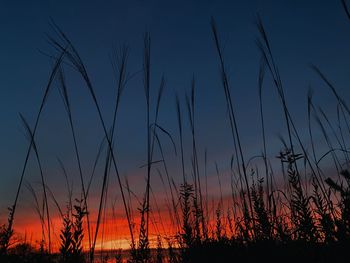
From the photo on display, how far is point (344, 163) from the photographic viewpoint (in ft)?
11.5

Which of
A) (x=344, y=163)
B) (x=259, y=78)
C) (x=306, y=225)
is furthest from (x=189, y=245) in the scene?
(x=344, y=163)

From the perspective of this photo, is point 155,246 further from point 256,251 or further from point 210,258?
point 256,251

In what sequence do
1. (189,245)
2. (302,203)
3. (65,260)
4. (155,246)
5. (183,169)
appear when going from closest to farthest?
1. (65,260)
2. (302,203)
3. (189,245)
4. (183,169)
5. (155,246)

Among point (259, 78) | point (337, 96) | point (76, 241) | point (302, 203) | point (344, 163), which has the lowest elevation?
point (76, 241)

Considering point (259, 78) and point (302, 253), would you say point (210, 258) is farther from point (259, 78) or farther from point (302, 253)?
point (259, 78)

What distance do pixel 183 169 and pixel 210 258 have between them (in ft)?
6.17

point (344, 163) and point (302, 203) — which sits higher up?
point (344, 163)

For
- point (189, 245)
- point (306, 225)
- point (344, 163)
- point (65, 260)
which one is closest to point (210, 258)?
point (189, 245)

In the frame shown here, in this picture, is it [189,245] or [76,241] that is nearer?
[76,241]

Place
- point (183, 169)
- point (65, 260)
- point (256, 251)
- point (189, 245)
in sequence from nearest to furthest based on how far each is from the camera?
point (65, 260) < point (256, 251) < point (189, 245) < point (183, 169)

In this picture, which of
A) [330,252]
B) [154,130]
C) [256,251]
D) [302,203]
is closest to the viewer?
[330,252]

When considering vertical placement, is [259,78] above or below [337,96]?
Answer: above

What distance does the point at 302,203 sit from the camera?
2.27 meters

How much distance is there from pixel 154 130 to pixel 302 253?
2.03m
